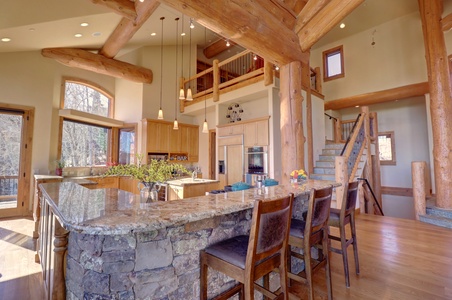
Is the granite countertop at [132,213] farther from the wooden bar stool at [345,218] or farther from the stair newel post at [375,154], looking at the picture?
the stair newel post at [375,154]

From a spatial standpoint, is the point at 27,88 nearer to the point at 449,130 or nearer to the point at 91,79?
the point at 91,79

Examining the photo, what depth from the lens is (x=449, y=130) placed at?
14.5 ft

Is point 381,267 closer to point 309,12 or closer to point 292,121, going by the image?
point 292,121

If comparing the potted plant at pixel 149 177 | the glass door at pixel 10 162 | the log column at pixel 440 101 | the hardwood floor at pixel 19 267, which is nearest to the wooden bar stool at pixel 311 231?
the potted plant at pixel 149 177

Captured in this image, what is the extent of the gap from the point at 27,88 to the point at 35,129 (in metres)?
0.97

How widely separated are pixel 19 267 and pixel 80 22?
167 inches

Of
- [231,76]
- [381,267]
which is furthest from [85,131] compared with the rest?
[381,267]

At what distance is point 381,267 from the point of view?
254 centimetres

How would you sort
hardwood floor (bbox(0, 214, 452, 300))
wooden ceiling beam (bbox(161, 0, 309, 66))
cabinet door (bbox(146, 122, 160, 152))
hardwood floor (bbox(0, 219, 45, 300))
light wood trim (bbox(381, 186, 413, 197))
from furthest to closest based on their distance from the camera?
1. light wood trim (bbox(381, 186, 413, 197))
2. cabinet door (bbox(146, 122, 160, 152))
3. wooden ceiling beam (bbox(161, 0, 309, 66))
4. hardwood floor (bbox(0, 219, 45, 300))
5. hardwood floor (bbox(0, 214, 452, 300))

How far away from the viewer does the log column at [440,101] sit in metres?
4.43

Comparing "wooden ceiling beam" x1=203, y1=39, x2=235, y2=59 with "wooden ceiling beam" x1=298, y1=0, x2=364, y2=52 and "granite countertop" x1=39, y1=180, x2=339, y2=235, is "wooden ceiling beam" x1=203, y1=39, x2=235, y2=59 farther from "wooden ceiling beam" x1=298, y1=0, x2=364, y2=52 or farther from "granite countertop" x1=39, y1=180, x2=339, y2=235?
"granite countertop" x1=39, y1=180, x2=339, y2=235

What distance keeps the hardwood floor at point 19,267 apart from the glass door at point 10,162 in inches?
43.3

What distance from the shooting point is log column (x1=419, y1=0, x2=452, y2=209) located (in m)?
4.43

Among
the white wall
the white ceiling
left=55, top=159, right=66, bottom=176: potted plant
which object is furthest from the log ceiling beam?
left=55, top=159, right=66, bottom=176: potted plant
